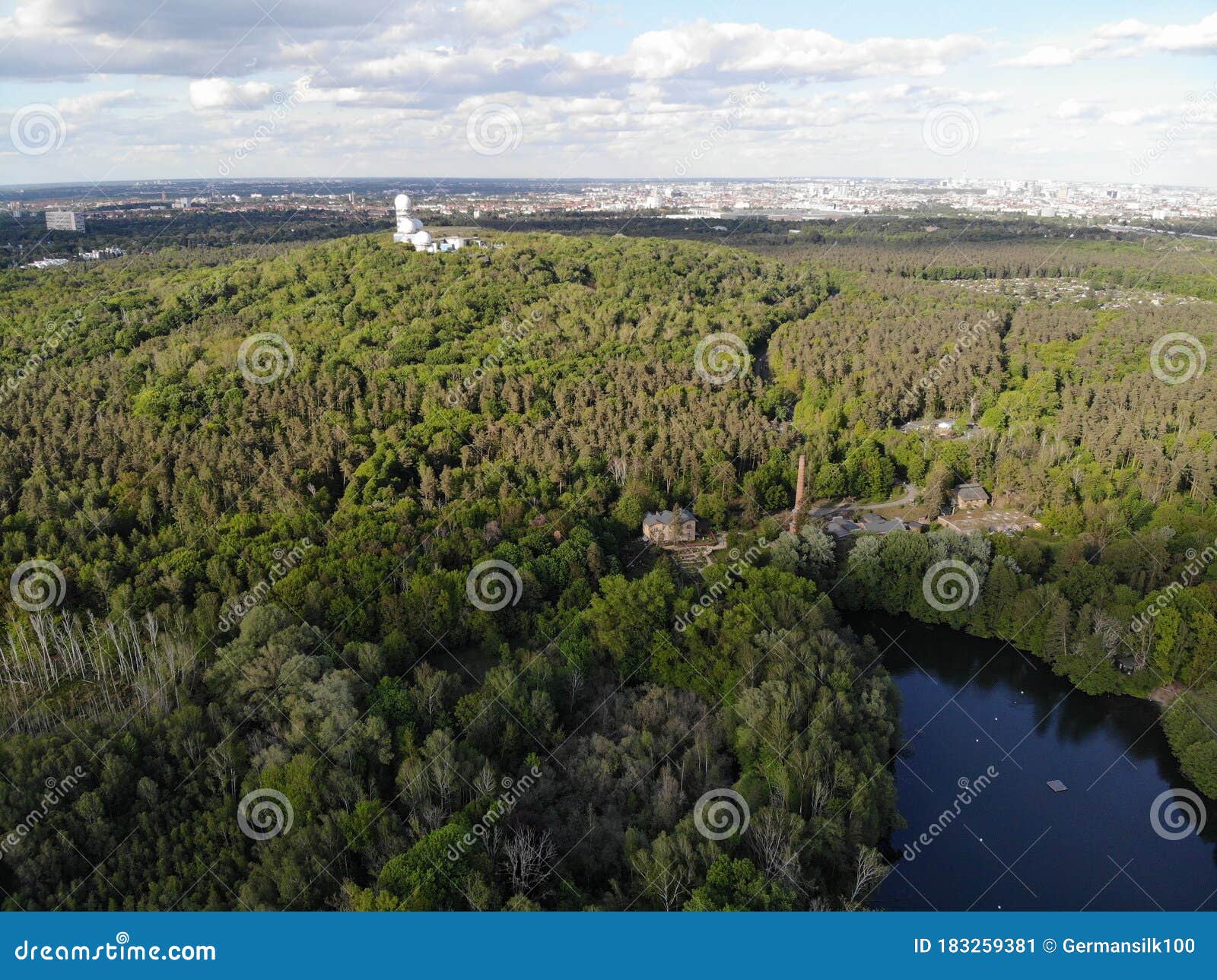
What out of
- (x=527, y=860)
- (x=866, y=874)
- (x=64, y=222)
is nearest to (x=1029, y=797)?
(x=866, y=874)

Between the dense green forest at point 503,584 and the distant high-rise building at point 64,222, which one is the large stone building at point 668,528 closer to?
the dense green forest at point 503,584

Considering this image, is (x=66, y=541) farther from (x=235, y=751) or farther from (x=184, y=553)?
(x=235, y=751)

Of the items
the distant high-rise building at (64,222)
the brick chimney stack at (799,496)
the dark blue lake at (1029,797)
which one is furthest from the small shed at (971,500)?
the distant high-rise building at (64,222)

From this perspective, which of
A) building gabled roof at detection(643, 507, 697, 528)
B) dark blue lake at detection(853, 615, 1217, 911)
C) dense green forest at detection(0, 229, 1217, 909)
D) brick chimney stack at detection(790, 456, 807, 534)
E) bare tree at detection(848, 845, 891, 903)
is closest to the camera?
bare tree at detection(848, 845, 891, 903)

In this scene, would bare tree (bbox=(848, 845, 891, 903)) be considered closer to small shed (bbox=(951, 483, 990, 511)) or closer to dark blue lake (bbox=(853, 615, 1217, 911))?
dark blue lake (bbox=(853, 615, 1217, 911))

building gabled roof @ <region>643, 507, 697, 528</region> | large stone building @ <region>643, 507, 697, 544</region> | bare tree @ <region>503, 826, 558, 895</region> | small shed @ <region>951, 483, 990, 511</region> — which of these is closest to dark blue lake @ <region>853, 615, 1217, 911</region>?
bare tree @ <region>503, 826, 558, 895</region>

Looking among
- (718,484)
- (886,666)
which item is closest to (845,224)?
(718,484)

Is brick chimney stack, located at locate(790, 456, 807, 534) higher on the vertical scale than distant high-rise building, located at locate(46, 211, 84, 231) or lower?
lower
